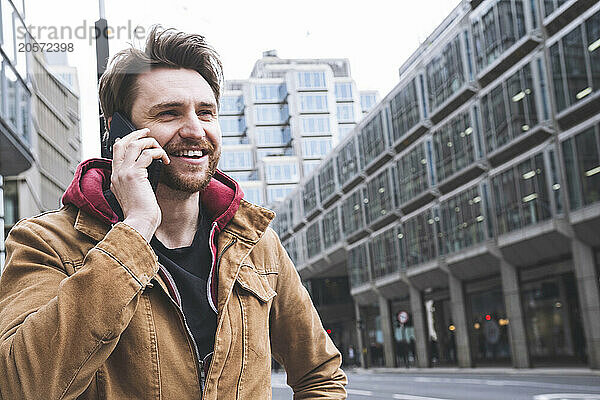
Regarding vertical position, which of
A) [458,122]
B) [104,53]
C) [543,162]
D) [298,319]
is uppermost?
[458,122]

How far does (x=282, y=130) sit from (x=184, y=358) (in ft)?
368

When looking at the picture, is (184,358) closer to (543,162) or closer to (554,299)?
(543,162)

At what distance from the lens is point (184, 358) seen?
1843mm

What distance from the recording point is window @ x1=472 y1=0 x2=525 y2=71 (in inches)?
1212

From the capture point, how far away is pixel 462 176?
37562 millimetres

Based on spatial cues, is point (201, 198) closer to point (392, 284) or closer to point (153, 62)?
point (153, 62)

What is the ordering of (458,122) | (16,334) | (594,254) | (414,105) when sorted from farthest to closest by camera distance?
1. (414,105)
2. (458,122)
3. (594,254)
4. (16,334)

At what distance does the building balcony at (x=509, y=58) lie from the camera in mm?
29891

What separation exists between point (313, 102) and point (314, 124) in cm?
321

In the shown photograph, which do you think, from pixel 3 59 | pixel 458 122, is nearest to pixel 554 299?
pixel 458 122

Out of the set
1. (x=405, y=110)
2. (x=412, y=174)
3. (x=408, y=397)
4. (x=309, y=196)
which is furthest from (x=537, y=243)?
(x=309, y=196)

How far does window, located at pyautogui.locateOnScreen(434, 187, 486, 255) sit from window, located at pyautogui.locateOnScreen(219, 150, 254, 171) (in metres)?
75.5

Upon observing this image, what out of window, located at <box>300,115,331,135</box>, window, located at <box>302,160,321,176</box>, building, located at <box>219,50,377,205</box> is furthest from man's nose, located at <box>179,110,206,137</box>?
window, located at <box>300,115,331,135</box>

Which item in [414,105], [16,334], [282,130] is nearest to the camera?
[16,334]
